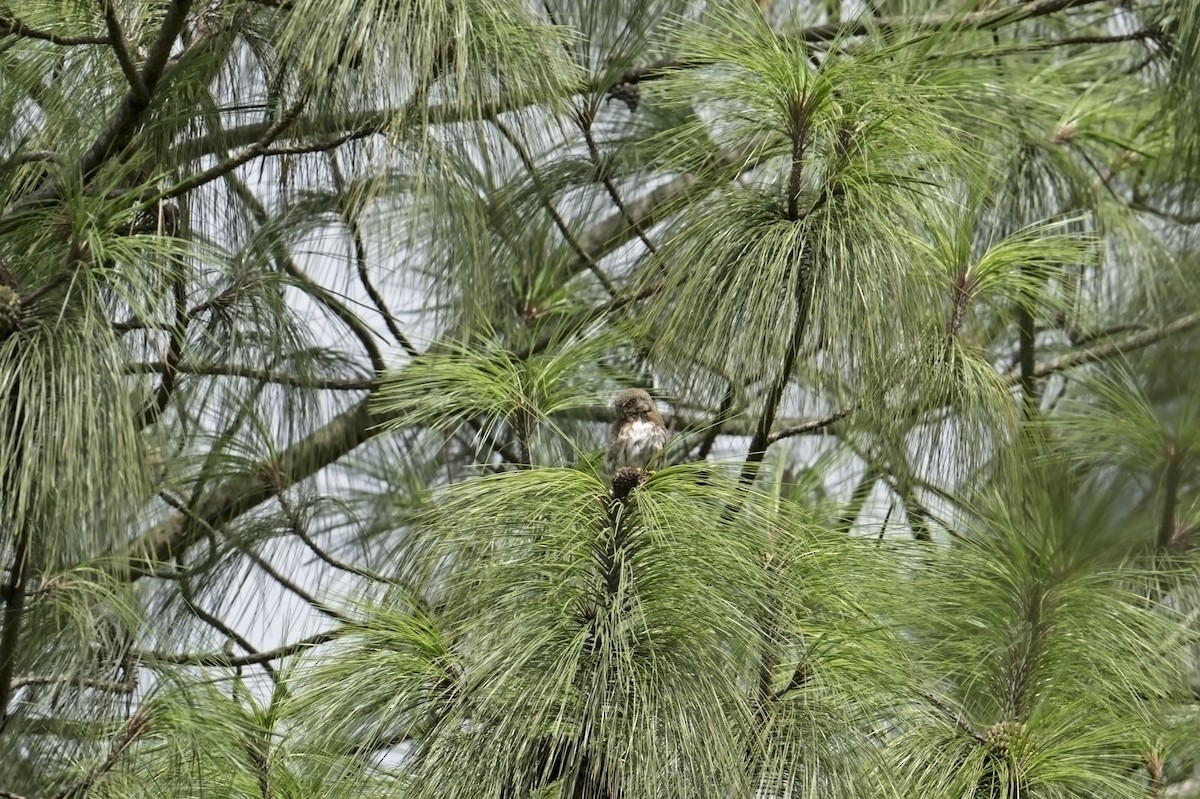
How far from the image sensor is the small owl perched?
2945mm

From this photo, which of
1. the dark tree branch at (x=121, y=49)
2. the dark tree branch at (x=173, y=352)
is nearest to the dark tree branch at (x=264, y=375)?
the dark tree branch at (x=173, y=352)

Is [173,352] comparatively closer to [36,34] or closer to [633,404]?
[36,34]

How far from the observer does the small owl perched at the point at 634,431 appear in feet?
9.66

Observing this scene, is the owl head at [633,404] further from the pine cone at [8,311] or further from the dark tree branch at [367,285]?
the pine cone at [8,311]

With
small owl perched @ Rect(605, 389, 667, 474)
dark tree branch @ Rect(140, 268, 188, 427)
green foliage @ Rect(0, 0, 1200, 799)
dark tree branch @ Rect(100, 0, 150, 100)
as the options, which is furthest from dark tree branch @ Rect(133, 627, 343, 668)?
dark tree branch @ Rect(100, 0, 150, 100)

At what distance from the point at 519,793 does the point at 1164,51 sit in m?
2.08

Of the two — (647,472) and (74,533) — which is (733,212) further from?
(74,533)

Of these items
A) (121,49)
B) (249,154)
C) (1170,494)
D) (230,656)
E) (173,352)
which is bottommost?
(230,656)

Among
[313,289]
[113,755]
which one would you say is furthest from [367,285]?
[113,755]

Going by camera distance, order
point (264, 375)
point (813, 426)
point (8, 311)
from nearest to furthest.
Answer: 1. point (8, 311)
2. point (813, 426)
3. point (264, 375)

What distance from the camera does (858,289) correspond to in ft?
7.47

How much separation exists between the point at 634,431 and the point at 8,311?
1236 millimetres

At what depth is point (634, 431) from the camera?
2963 mm

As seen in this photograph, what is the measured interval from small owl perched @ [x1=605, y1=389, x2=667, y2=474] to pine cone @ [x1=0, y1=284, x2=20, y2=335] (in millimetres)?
1188
